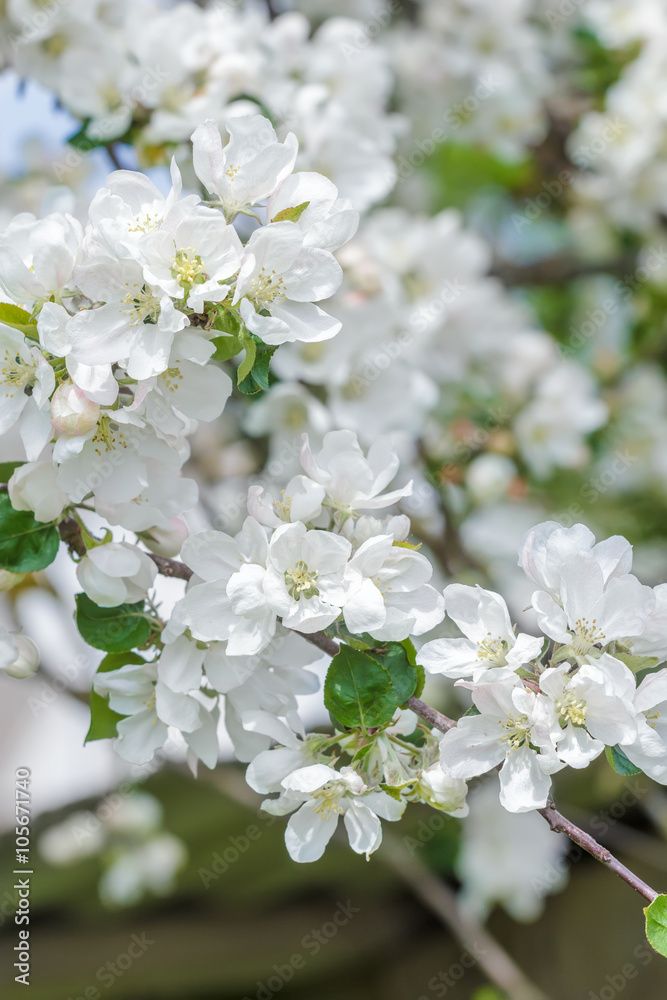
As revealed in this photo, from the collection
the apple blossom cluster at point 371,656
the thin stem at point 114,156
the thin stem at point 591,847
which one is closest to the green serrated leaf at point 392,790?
the apple blossom cluster at point 371,656

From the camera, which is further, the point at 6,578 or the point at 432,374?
the point at 432,374

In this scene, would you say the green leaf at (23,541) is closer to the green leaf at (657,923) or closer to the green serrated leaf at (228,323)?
the green serrated leaf at (228,323)

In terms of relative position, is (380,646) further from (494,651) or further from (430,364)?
(430,364)

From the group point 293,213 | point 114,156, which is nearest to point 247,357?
point 293,213

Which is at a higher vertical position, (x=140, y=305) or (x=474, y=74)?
(x=140, y=305)

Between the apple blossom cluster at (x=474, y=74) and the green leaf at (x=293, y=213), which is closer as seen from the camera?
the green leaf at (x=293, y=213)

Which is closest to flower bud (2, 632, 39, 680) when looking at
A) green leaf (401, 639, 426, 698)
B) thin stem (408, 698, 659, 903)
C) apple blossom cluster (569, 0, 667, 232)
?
green leaf (401, 639, 426, 698)

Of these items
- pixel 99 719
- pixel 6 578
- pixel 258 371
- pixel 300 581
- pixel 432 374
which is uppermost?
pixel 258 371
